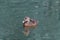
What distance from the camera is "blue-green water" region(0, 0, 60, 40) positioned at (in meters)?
3.06

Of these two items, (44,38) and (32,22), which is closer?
(44,38)

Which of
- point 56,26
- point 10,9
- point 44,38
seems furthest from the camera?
point 10,9

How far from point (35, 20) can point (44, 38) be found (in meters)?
0.39

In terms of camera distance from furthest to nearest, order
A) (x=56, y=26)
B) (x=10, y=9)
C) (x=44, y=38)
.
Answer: (x=10, y=9), (x=56, y=26), (x=44, y=38)

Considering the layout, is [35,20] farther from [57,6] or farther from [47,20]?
[57,6]

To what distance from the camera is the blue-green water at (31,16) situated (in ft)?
10.0

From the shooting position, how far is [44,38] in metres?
3.00

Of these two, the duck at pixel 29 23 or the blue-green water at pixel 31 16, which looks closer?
the blue-green water at pixel 31 16

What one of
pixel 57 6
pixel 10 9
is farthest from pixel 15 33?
pixel 57 6

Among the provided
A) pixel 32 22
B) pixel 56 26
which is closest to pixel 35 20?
pixel 32 22

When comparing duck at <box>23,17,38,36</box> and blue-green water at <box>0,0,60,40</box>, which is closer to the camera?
blue-green water at <box>0,0,60,40</box>

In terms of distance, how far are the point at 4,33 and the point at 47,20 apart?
52cm

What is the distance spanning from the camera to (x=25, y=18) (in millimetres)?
3330

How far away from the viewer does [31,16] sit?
11.3ft
